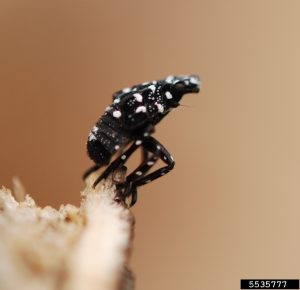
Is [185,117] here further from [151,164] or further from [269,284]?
[151,164]

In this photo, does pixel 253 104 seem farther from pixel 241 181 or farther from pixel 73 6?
pixel 73 6

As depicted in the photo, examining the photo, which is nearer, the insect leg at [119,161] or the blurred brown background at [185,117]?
the insect leg at [119,161]

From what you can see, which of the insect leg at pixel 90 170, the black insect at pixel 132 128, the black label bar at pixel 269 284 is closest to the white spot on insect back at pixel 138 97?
the black insect at pixel 132 128

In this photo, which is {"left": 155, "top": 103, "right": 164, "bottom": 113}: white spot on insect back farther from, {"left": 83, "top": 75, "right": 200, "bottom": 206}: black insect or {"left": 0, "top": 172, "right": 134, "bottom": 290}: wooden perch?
{"left": 0, "top": 172, "right": 134, "bottom": 290}: wooden perch

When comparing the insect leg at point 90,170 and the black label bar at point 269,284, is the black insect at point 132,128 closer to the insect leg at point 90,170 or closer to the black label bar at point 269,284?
the insect leg at point 90,170

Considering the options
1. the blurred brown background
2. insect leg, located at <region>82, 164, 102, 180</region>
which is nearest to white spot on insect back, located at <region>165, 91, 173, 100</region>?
insect leg, located at <region>82, 164, 102, 180</region>

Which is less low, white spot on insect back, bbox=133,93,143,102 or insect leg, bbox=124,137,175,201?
white spot on insect back, bbox=133,93,143,102

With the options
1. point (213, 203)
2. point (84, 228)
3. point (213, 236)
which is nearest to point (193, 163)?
point (213, 203)
